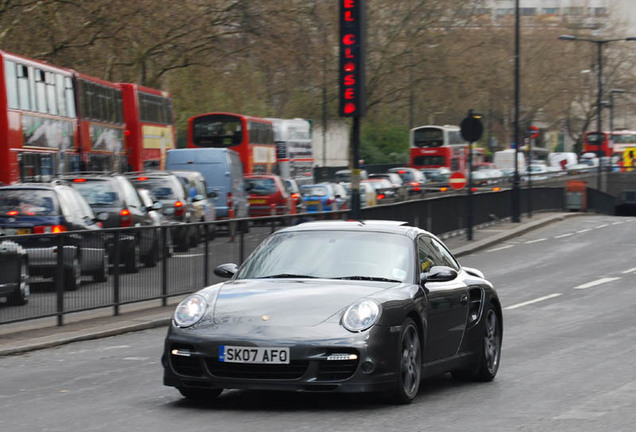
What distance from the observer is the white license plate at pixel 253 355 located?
8.75 m

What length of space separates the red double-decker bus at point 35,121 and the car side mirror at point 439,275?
17.5m

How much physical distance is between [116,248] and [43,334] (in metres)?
2.10

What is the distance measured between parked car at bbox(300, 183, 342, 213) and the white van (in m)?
7.58

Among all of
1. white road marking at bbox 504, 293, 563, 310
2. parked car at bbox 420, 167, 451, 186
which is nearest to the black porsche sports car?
white road marking at bbox 504, 293, 563, 310

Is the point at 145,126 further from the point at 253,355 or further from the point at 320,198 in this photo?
the point at 253,355

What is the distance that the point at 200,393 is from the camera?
9422 millimetres

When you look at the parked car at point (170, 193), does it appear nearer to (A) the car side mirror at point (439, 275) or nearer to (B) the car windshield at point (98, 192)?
(B) the car windshield at point (98, 192)

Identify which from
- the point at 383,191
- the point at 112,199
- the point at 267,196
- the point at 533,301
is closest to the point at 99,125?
the point at 267,196

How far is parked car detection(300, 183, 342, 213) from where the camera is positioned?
159ft

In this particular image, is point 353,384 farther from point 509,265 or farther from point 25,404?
point 509,265

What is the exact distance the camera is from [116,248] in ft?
54.3

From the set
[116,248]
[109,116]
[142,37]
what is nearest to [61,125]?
[109,116]

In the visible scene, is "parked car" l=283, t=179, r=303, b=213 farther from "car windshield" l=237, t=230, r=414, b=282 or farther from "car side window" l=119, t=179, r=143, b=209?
"car windshield" l=237, t=230, r=414, b=282

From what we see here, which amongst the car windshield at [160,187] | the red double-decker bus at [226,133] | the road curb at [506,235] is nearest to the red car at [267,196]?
the red double-decker bus at [226,133]
